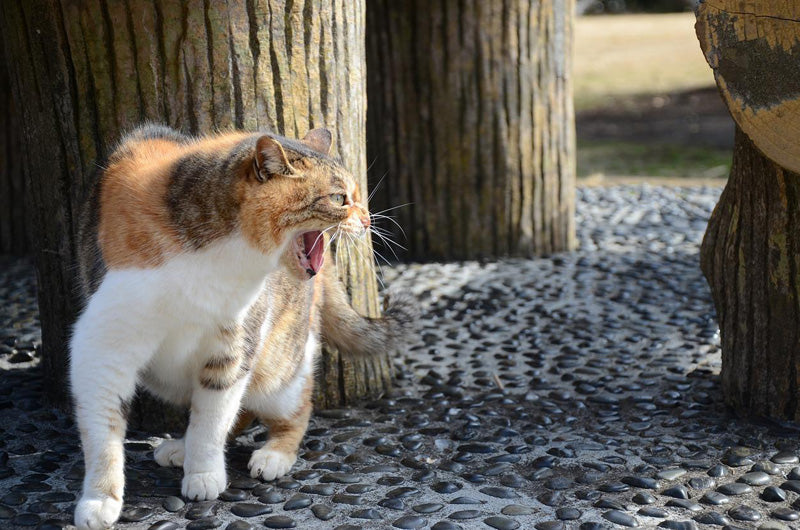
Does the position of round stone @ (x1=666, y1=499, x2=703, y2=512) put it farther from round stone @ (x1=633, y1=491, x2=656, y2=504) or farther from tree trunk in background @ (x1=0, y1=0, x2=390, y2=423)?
tree trunk in background @ (x1=0, y1=0, x2=390, y2=423)

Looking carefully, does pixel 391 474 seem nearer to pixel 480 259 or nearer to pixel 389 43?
pixel 480 259

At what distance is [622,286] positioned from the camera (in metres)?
5.09

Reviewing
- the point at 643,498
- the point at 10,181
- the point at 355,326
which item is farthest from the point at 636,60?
the point at 643,498

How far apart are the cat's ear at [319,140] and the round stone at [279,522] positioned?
1087 millimetres

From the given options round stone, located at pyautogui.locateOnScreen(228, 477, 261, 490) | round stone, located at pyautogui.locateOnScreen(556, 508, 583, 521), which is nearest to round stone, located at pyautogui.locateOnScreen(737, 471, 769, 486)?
round stone, located at pyautogui.locateOnScreen(556, 508, 583, 521)

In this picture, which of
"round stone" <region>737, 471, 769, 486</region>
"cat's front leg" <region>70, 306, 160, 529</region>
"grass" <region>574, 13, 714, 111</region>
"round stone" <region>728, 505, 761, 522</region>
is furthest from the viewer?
"grass" <region>574, 13, 714, 111</region>

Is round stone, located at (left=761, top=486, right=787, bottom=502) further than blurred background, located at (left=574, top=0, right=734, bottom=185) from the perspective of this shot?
No

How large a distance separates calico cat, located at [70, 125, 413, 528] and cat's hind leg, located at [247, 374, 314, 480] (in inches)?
7.1

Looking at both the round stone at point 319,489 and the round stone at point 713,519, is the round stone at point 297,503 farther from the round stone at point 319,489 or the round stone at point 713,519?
the round stone at point 713,519

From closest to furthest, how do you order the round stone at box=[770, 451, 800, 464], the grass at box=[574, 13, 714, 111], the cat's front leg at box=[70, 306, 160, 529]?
the cat's front leg at box=[70, 306, 160, 529]
the round stone at box=[770, 451, 800, 464]
the grass at box=[574, 13, 714, 111]

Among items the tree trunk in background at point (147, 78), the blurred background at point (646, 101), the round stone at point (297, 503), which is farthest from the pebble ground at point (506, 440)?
the blurred background at point (646, 101)

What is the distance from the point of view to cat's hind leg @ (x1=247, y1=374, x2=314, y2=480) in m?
2.98

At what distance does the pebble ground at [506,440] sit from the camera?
2.73 meters

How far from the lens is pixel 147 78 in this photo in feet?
10.2
